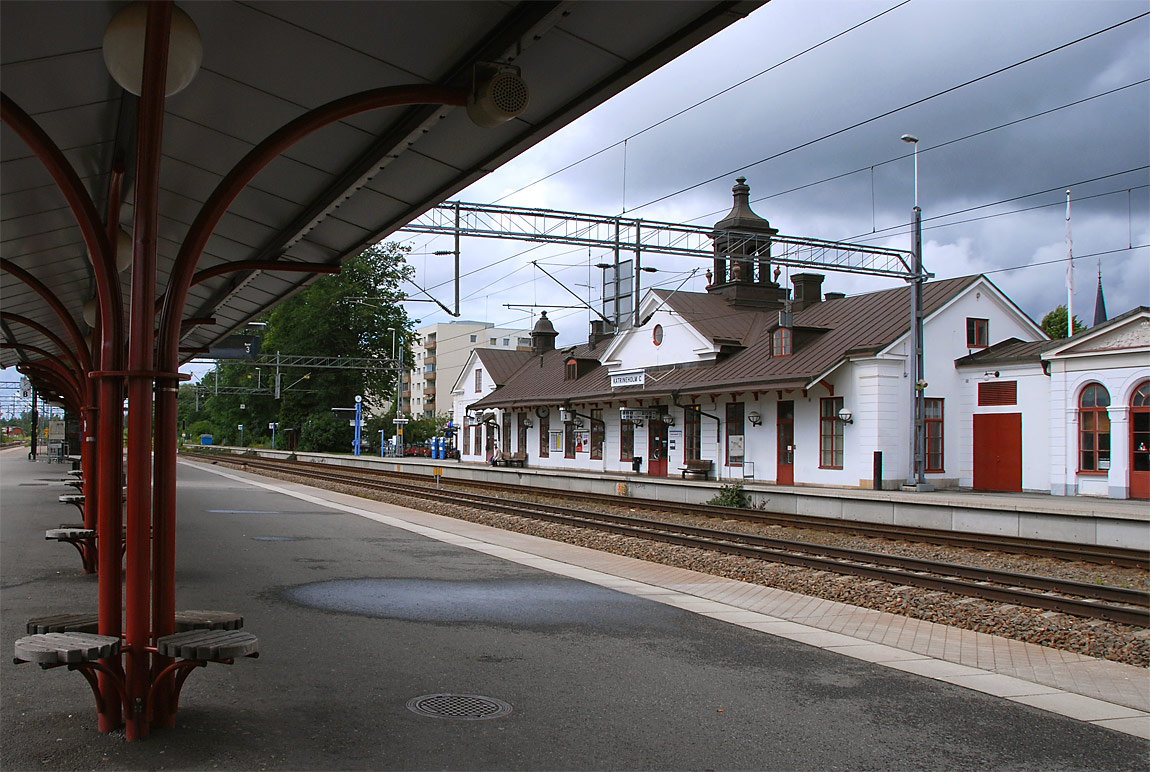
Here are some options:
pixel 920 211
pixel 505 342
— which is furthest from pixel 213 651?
pixel 505 342

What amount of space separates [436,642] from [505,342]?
123816 millimetres

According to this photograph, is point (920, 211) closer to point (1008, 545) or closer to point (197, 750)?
point (1008, 545)

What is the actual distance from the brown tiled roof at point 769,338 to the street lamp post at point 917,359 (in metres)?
1.36

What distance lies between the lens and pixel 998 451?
91.0 ft

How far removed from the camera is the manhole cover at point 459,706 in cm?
557

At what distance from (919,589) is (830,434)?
1816cm

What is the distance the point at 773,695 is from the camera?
6.30 metres

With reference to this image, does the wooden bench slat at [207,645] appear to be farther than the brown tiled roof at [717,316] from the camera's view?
No

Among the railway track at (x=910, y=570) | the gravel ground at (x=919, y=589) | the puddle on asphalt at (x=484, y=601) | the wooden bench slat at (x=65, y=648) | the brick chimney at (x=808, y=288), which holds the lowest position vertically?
the gravel ground at (x=919, y=589)

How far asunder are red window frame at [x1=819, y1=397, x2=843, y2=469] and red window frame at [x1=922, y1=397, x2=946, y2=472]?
2639 mm

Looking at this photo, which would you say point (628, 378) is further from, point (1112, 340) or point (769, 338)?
point (1112, 340)

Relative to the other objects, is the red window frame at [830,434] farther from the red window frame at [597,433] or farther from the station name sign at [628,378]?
the red window frame at [597,433]

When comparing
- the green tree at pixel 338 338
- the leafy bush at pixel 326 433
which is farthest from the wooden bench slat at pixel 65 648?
the leafy bush at pixel 326 433

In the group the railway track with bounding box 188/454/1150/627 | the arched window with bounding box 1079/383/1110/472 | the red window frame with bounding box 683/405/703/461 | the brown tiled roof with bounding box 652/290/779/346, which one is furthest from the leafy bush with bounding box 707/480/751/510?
the brown tiled roof with bounding box 652/290/779/346
